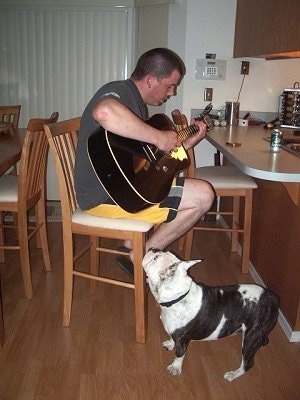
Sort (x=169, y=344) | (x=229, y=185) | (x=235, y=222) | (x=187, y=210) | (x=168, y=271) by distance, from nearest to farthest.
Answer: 1. (x=168, y=271)
2. (x=169, y=344)
3. (x=187, y=210)
4. (x=229, y=185)
5. (x=235, y=222)

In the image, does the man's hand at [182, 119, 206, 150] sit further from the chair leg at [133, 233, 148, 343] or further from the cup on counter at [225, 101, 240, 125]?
the cup on counter at [225, 101, 240, 125]

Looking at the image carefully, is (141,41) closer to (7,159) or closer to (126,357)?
(7,159)

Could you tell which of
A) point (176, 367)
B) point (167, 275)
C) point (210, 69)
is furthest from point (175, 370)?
point (210, 69)

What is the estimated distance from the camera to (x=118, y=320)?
1.83m

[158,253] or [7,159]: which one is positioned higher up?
[7,159]

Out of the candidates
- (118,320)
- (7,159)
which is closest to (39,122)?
(7,159)

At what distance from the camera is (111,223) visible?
5.25 ft

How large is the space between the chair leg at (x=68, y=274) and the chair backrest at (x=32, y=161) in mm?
372

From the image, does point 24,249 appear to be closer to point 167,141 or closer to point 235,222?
point 167,141

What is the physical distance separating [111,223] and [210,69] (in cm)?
185

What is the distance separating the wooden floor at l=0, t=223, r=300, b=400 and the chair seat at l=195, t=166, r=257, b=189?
2.52ft

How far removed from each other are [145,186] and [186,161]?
379mm

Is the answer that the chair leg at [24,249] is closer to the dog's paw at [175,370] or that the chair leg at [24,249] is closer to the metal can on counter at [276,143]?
the dog's paw at [175,370]

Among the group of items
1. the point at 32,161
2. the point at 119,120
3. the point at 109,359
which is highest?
the point at 119,120
